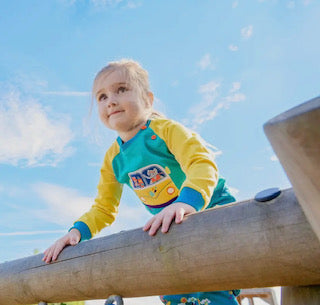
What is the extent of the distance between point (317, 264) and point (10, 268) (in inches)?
51.9

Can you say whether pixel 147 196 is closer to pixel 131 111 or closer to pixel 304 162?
pixel 131 111

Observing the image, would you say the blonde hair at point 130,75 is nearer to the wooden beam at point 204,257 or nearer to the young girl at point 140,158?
the young girl at point 140,158

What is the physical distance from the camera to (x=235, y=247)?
0.82 metres

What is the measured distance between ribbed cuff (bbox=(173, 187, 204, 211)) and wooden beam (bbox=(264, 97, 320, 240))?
0.82m

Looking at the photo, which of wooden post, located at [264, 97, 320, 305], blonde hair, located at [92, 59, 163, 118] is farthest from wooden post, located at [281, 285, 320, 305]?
blonde hair, located at [92, 59, 163, 118]

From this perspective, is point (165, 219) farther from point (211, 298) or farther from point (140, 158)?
point (140, 158)

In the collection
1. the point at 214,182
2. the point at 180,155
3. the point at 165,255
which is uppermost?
the point at 180,155

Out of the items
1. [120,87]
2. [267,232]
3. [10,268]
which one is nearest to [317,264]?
[267,232]

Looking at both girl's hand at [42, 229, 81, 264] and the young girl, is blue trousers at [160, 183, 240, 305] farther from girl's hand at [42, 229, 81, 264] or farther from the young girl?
girl's hand at [42, 229, 81, 264]

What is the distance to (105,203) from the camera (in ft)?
7.06

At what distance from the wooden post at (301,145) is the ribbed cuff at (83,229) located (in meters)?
1.57

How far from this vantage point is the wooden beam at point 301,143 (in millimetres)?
348

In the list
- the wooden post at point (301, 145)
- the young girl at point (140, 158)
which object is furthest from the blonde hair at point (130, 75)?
the wooden post at point (301, 145)

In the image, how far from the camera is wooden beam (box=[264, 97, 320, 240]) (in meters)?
0.35
